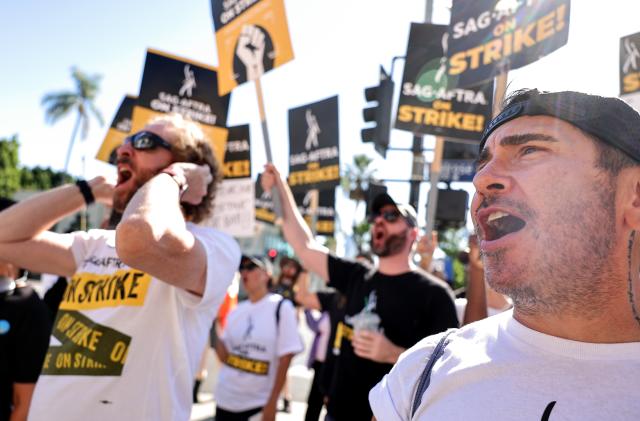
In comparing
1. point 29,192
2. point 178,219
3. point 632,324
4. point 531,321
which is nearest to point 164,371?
point 178,219

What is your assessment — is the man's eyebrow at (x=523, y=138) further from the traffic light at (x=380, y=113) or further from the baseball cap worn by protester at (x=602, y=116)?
the traffic light at (x=380, y=113)

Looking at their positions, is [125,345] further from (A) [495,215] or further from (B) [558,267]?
(B) [558,267]

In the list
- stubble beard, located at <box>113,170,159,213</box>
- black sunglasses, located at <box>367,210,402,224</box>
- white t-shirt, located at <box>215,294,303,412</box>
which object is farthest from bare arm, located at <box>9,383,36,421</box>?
black sunglasses, located at <box>367,210,402,224</box>

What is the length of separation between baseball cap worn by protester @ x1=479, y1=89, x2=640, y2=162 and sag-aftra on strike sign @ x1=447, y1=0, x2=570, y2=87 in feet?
7.10

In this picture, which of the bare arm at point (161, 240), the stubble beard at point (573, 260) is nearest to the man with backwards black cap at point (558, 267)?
the stubble beard at point (573, 260)

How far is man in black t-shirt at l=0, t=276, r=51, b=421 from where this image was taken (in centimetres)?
297

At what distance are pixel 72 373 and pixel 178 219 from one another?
74 centimetres

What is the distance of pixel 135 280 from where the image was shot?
221 centimetres

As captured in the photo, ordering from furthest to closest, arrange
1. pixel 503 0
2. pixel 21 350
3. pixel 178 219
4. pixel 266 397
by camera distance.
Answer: pixel 266 397, pixel 503 0, pixel 21 350, pixel 178 219

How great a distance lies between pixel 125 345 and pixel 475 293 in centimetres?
184

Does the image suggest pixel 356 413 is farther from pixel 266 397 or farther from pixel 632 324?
pixel 632 324

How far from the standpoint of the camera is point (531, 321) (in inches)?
50.7

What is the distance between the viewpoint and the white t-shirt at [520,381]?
109 centimetres

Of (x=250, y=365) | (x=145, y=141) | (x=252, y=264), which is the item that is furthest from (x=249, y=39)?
(x=250, y=365)
